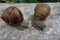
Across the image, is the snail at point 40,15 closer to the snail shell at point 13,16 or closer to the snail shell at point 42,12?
the snail shell at point 42,12

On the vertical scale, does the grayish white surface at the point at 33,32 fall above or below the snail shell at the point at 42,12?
below

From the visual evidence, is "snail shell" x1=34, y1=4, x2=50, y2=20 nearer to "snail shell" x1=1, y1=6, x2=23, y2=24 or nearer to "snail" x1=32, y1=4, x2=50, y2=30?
"snail" x1=32, y1=4, x2=50, y2=30

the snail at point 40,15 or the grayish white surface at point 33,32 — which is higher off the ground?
the snail at point 40,15

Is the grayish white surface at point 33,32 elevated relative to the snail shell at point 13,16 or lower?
lower

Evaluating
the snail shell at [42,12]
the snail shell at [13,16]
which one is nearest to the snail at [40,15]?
the snail shell at [42,12]

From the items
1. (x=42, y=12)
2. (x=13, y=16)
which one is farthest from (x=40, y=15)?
(x=13, y=16)

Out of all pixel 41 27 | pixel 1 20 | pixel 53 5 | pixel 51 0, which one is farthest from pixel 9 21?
pixel 51 0

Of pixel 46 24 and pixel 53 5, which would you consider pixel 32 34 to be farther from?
pixel 53 5

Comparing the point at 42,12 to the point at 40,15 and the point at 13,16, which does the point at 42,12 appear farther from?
the point at 13,16

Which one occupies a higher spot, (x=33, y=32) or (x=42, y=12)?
(x=42, y=12)

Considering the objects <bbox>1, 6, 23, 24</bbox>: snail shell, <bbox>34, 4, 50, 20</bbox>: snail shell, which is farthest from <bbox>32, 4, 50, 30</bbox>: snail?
<bbox>1, 6, 23, 24</bbox>: snail shell

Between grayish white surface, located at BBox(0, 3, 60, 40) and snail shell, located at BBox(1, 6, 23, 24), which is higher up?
snail shell, located at BBox(1, 6, 23, 24)
